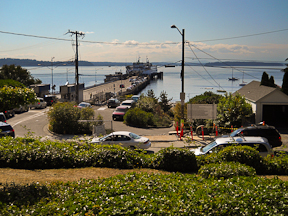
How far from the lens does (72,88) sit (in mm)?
47938

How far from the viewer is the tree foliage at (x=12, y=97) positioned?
28.2ft

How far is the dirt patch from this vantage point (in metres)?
8.14

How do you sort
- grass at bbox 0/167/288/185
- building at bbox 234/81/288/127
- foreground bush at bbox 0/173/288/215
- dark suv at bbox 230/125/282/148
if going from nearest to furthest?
foreground bush at bbox 0/173/288/215, grass at bbox 0/167/288/185, dark suv at bbox 230/125/282/148, building at bbox 234/81/288/127

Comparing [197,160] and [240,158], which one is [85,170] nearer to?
[197,160]

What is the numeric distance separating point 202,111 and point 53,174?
15277 mm

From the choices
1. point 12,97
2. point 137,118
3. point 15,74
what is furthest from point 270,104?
point 15,74

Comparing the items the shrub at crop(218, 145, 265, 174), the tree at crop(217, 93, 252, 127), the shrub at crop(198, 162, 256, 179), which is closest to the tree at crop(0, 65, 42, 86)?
the tree at crop(217, 93, 252, 127)

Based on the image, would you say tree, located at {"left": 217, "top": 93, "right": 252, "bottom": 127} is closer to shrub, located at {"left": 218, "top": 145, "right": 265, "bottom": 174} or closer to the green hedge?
the green hedge

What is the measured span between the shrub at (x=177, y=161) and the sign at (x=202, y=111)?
41.1 feet

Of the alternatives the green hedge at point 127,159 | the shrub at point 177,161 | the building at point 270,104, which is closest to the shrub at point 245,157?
the green hedge at point 127,159

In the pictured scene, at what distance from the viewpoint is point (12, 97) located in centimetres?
865

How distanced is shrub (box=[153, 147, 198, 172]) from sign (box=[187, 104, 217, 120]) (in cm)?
1254

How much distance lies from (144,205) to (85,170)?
14.1ft

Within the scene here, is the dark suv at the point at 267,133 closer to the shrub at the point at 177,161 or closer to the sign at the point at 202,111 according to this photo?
the sign at the point at 202,111
